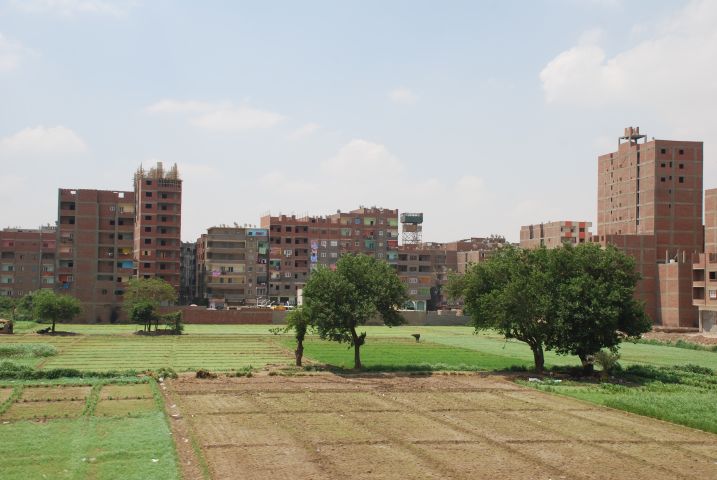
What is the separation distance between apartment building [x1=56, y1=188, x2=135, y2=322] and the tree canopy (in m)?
92.4

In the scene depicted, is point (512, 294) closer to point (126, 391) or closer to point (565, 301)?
point (565, 301)

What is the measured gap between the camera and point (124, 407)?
37.5 meters

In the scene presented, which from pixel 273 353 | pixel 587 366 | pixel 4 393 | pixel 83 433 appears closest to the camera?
pixel 83 433

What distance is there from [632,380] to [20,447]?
4006cm

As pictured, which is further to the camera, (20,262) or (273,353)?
(20,262)

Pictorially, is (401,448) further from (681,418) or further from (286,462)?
(681,418)

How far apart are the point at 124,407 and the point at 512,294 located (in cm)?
2823

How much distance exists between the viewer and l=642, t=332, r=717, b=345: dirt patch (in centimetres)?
9975

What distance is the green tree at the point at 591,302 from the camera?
51.7 m

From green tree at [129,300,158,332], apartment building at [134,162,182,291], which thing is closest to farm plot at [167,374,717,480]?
green tree at [129,300,158,332]

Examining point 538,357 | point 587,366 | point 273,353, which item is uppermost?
point 538,357

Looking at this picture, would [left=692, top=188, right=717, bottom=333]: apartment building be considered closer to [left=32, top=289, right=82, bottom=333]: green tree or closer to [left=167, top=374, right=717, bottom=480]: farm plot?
[left=167, top=374, right=717, bottom=480]: farm plot

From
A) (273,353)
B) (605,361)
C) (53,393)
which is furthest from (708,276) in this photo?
(53,393)

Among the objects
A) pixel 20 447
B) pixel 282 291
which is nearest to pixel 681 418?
pixel 20 447
